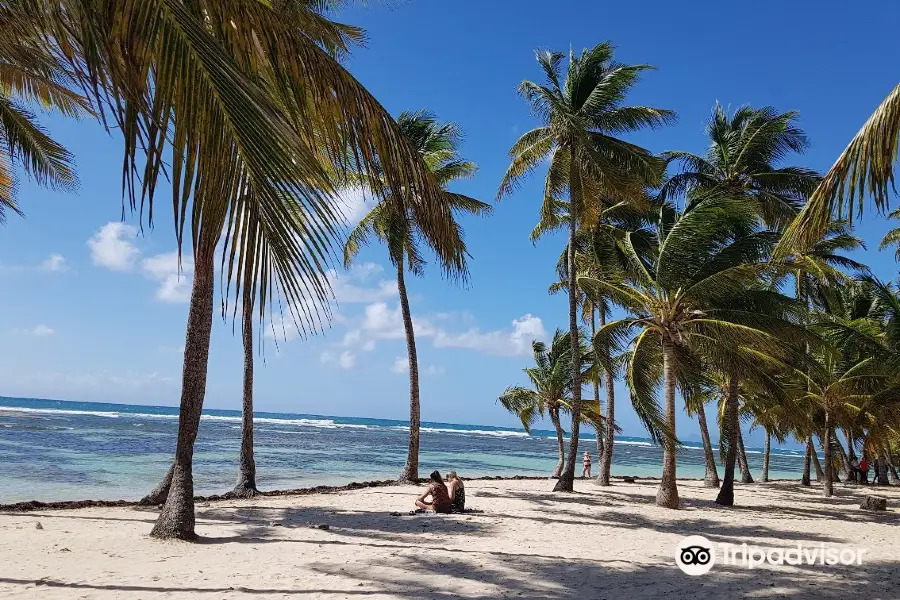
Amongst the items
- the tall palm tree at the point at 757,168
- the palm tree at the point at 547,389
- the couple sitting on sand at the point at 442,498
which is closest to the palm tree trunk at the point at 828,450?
the tall palm tree at the point at 757,168

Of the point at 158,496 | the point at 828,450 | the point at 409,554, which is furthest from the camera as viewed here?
the point at 828,450

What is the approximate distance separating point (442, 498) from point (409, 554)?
384 centimetres

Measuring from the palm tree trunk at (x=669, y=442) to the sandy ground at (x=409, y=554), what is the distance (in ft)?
3.41

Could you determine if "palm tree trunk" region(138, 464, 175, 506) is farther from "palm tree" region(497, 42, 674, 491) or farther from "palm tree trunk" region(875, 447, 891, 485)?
"palm tree trunk" region(875, 447, 891, 485)

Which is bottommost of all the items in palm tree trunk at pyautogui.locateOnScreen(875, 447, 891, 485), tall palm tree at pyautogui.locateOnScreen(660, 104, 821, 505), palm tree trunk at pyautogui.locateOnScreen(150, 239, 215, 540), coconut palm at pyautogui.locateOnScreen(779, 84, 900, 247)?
palm tree trunk at pyautogui.locateOnScreen(875, 447, 891, 485)

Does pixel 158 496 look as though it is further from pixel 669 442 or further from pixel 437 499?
pixel 669 442

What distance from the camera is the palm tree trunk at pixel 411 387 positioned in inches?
679

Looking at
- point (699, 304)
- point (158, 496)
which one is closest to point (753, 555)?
point (699, 304)

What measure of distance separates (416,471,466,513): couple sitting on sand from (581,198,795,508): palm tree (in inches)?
167

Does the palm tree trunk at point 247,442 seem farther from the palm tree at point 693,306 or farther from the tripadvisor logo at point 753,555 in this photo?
the tripadvisor logo at point 753,555

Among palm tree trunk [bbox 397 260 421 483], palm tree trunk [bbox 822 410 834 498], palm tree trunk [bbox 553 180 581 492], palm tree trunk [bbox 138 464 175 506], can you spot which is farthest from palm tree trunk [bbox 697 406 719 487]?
palm tree trunk [bbox 138 464 175 506]

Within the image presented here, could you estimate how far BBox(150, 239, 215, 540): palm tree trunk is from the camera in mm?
8453

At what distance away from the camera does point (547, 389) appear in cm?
2453

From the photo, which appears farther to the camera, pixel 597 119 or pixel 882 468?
pixel 882 468
